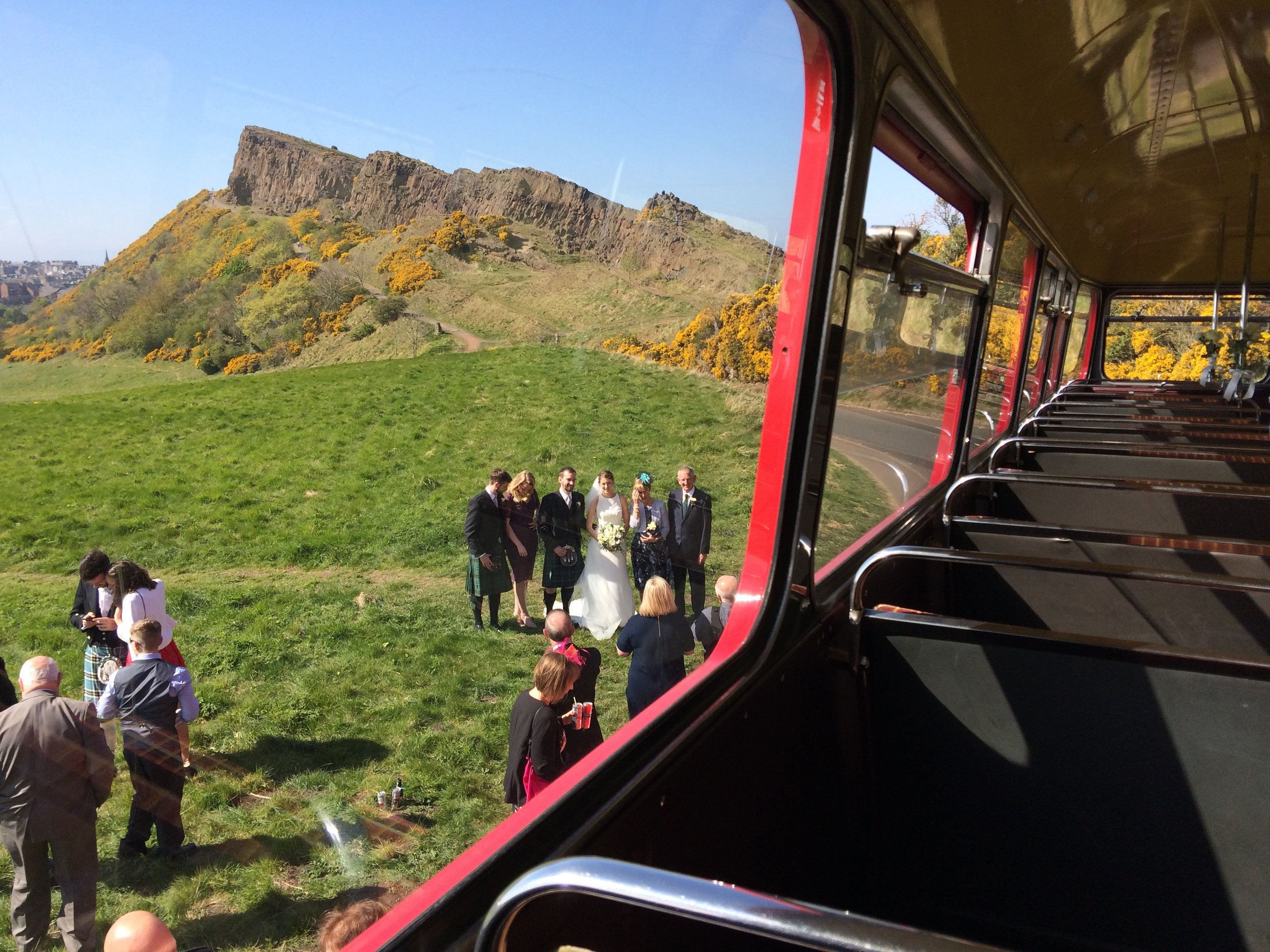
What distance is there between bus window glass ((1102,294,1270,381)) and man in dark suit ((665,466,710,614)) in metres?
6.51

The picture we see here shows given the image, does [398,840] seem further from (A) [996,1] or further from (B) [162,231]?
(A) [996,1]

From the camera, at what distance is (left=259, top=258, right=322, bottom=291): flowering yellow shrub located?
1.09 metres

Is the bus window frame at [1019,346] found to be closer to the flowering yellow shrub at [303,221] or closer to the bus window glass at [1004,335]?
the bus window glass at [1004,335]

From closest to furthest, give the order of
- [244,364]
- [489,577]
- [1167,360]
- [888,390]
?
1. [244,364]
2. [489,577]
3. [888,390]
4. [1167,360]

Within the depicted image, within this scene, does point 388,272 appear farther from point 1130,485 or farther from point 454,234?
point 1130,485

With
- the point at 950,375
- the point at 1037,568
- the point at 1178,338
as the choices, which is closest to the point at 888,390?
the point at 1037,568

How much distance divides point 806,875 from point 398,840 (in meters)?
1.07

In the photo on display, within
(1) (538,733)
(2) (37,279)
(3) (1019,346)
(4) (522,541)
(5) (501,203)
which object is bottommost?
(1) (538,733)

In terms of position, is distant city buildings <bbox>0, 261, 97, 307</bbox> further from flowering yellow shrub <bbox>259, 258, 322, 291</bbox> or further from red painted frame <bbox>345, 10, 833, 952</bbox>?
red painted frame <bbox>345, 10, 833, 952</bbox>

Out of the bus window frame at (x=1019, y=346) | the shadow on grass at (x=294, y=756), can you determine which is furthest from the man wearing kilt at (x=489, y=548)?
the bus window frame at (x=1019, y=346)

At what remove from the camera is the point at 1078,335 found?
25.1 feet

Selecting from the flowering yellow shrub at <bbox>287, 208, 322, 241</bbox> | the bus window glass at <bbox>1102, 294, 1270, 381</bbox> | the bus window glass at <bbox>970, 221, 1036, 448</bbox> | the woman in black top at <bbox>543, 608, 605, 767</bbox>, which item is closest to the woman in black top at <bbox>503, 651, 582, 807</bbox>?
the woman in black top at <bbox>543, 608, 605, 767</bbox>

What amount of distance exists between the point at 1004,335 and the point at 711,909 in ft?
14.5

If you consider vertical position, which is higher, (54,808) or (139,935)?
(54,808)
